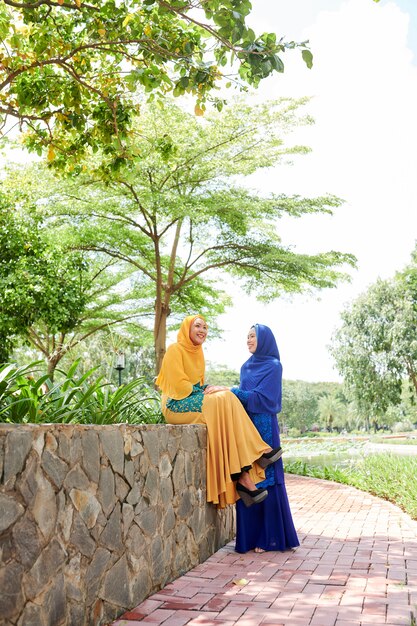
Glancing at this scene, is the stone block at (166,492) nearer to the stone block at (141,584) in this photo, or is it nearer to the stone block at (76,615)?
the stone block at (141,584)

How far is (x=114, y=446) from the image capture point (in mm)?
3826

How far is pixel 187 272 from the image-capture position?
18891 mm

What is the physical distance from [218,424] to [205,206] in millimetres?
9900

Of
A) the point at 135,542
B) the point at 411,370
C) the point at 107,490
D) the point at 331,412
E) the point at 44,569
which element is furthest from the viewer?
the point at 331,412

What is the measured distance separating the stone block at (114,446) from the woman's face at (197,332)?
1.99 meters

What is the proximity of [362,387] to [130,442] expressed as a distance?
2836cm

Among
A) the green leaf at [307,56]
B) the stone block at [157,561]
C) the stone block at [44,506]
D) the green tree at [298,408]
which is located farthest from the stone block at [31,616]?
the green tree at [298,408]

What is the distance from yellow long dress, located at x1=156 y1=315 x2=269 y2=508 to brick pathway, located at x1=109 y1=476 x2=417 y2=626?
661 mm

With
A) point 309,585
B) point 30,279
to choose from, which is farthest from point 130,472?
point 30,279

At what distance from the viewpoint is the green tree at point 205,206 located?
15.0 m

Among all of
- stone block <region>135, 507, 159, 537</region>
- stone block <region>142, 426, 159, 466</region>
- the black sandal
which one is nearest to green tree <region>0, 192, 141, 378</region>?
the black sandal

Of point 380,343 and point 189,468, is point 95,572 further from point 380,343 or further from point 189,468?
point 380,343

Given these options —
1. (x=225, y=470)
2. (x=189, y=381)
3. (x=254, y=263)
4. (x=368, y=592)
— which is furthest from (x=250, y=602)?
(x=254, y=263)

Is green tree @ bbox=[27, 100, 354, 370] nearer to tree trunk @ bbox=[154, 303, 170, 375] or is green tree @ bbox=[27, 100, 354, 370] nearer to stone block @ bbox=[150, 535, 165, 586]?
tree trunk @ bbox=[154, 303, 170, 375]
